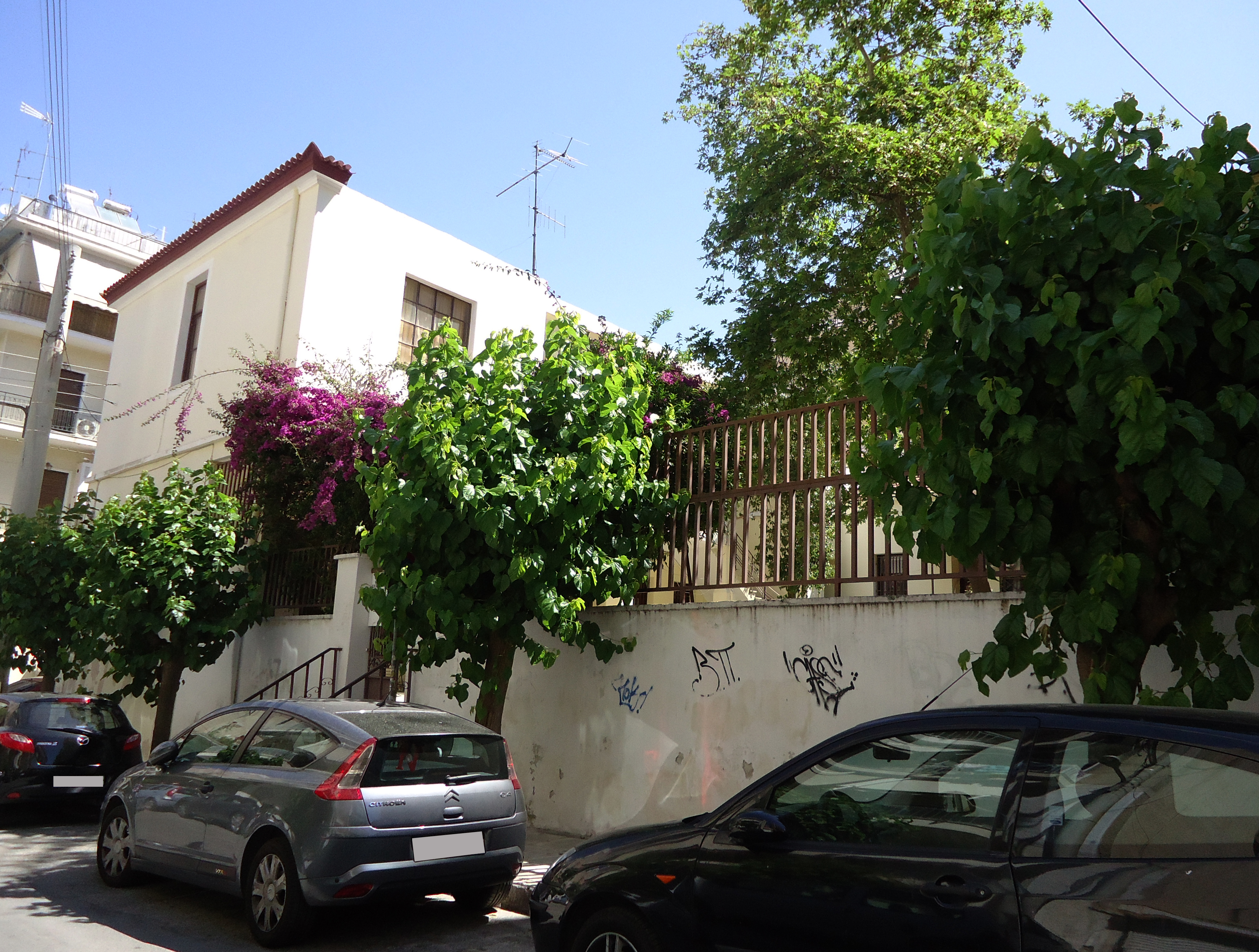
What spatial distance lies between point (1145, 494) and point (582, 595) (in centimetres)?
545

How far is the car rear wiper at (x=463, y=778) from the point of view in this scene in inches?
246

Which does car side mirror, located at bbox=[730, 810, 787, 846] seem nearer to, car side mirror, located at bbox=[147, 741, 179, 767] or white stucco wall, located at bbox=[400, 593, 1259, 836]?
white stucco wall, located at bbox=[400, 593, 1259, 836]

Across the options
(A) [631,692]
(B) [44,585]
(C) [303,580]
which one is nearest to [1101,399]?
(A) [631,692]

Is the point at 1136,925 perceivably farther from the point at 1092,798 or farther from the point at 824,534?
the point at 824,534

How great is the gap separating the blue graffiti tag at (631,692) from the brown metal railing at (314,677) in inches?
174

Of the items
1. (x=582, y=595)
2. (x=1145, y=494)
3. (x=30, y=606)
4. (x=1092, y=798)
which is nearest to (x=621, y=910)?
(x=1092, y=798)

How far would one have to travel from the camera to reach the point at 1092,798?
312cm

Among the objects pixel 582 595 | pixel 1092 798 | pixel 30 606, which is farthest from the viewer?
pixel 30 606

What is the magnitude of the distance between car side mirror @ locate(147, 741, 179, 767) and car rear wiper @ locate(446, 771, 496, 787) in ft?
8.17

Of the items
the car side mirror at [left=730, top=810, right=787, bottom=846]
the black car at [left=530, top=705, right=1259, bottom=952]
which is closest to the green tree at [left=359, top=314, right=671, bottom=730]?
the black car at [left=530, top=705, right=1259, bottom=952]

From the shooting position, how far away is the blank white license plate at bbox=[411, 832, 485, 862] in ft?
19.5

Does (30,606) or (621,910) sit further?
(30,606)

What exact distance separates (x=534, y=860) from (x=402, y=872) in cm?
252

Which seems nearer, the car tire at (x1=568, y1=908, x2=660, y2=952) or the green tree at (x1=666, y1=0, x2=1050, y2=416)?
the car tire at (x1=568, y1=908, x2=660, y2=952)
